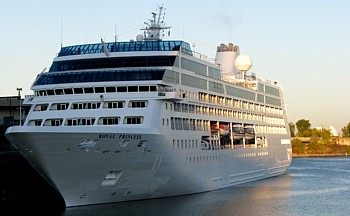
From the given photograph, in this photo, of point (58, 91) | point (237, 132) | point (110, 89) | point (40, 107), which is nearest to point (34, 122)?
point (40, 107)

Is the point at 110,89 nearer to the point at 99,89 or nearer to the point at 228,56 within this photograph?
the point at 99,89

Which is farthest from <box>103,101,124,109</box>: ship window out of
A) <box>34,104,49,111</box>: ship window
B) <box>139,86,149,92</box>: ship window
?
<box>34,104,49,111</box>: ship window

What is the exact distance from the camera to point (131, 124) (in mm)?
41156

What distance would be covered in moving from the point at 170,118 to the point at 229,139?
14.0 metres

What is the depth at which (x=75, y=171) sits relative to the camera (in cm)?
3788

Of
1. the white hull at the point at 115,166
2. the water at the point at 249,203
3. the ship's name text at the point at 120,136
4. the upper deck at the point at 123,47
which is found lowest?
the water at the point at 249,203

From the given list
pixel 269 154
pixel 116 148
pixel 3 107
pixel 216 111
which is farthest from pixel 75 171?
pixel 269 154

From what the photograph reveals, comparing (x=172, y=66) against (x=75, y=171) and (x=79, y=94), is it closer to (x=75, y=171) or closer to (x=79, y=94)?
(x=79, y=94)

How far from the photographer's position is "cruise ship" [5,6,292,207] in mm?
37688

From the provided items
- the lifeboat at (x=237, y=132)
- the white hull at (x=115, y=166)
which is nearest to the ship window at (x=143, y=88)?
the white hull at (x=115, y=166)

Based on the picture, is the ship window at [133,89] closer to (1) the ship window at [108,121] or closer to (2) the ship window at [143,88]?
(2) the ship window at [143,88]

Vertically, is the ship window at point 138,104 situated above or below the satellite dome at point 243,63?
below

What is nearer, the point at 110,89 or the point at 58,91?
the point at 110,89

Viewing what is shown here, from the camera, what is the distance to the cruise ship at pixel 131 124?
124 feet
